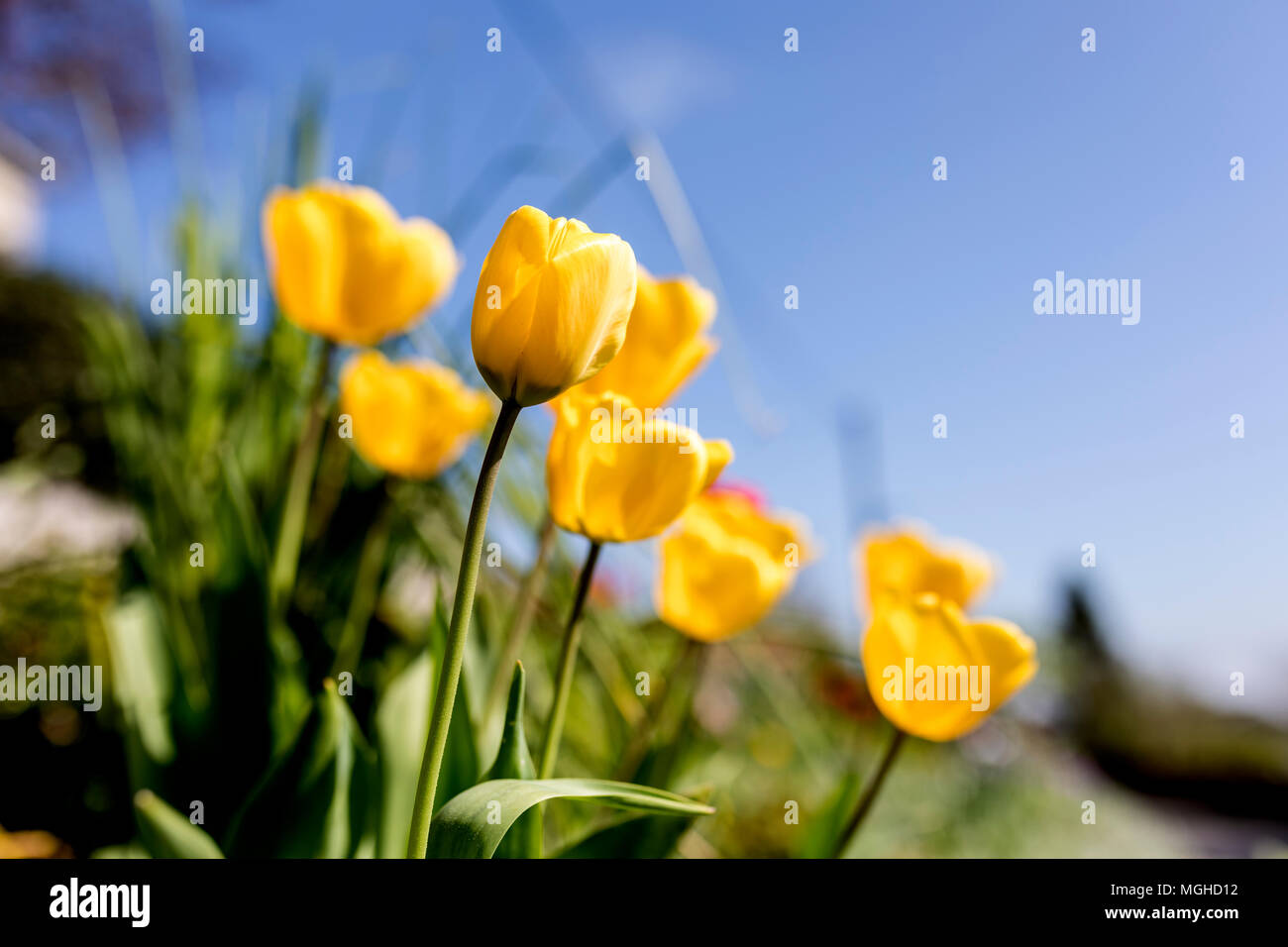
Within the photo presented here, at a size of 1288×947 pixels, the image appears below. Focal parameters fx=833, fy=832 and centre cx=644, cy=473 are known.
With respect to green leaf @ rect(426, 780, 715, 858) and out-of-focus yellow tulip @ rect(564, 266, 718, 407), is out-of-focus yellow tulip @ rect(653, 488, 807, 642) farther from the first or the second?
green leaf @ rect(426, 780, 715, 858)

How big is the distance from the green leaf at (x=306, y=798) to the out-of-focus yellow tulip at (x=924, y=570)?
33 centimetres

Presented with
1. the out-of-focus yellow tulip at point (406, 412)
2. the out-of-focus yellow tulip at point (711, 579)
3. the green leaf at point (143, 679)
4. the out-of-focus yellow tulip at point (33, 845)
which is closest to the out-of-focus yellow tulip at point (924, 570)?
the out-of-focus yellow tulip at point (711, 579)

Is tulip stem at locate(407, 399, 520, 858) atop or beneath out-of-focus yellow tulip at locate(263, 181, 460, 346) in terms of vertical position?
beneath

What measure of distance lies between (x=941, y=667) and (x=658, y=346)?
0.22 m

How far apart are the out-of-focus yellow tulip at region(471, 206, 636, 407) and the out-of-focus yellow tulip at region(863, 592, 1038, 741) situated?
0.77 feet

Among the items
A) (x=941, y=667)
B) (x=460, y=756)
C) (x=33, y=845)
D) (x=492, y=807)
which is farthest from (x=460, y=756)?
(x=33, y=845)

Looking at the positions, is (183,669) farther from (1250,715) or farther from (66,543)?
(1250,715)

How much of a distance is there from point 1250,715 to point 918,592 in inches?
197

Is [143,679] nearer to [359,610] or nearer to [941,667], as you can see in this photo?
[359,610]

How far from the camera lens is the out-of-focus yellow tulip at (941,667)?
16.2 inches

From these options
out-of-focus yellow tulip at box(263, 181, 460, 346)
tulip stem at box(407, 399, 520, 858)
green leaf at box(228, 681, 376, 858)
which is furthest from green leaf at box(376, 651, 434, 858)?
out-of-focus yellow tulip at box(263, 181, 460, 346)

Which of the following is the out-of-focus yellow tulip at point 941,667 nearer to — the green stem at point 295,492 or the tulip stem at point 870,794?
the tulip stem at point 870,794

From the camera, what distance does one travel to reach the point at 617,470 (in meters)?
0.35

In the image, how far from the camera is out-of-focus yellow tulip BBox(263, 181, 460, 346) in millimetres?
598
